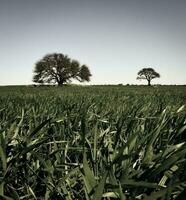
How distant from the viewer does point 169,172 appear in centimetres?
110

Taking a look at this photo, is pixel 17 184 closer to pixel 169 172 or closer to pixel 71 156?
pixel 71 156

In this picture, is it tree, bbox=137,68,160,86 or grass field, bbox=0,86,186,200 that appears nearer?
grass field, bbox=0,86,186,200

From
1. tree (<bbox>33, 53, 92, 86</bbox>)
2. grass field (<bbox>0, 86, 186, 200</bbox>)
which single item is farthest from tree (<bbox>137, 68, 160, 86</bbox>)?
grass field (<bbox>0, 86, 186, 200</bbox>)

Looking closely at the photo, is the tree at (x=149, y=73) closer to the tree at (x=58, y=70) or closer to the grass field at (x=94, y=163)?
the tree at (x=58, y=70)

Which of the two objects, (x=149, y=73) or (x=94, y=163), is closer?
(x=94, y=163)

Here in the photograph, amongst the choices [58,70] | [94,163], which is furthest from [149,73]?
[94,163]

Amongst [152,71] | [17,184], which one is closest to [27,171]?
[17,184]

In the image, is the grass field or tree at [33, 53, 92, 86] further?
tree at [33, 53, 92, 86]

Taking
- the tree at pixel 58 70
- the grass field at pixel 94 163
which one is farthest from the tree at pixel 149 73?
the grass field at pixel 94 163

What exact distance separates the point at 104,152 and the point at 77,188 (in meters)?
0.23

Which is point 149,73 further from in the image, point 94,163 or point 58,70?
point 94,163

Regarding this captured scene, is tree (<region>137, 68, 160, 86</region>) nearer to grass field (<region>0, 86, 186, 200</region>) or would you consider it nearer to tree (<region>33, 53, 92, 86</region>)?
tree (<region>33, 53, 92, 86</region>)

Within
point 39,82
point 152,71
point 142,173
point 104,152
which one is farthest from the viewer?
point 152,71

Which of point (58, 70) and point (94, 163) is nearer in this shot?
point (94, 163)
